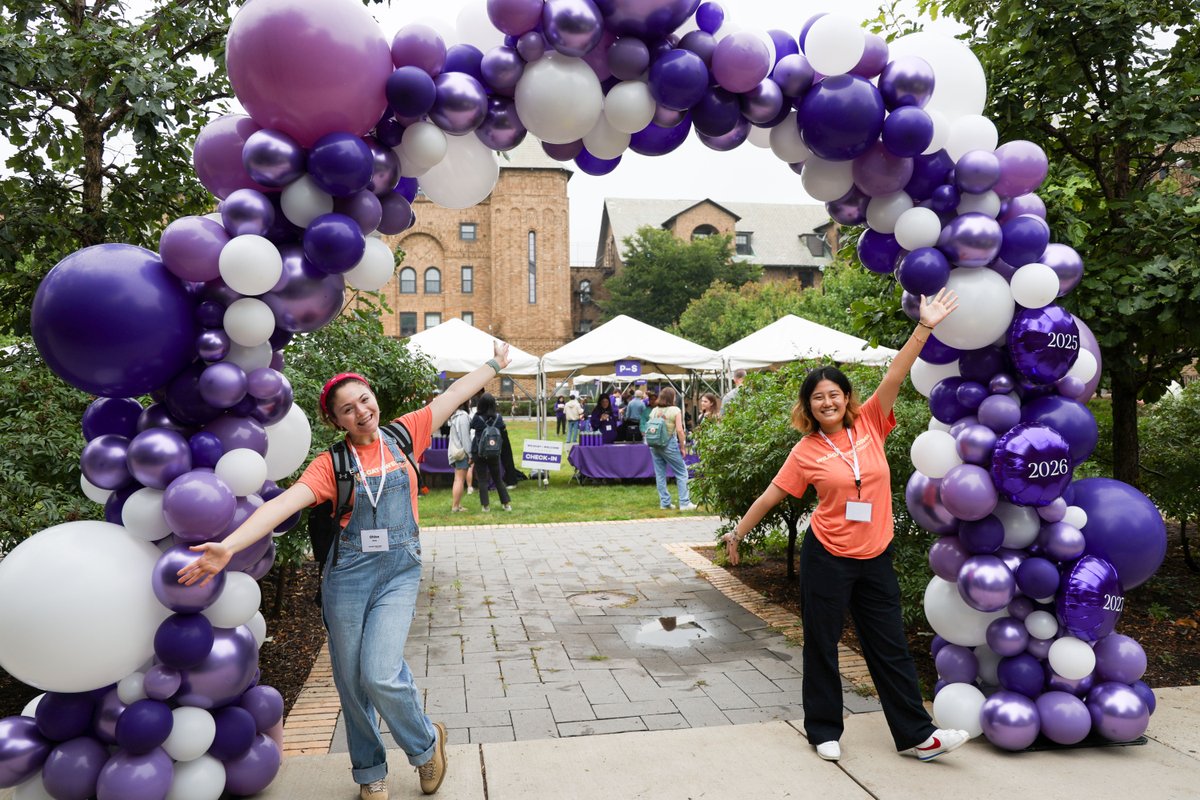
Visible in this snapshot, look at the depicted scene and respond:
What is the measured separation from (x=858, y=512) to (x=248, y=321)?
103 inches

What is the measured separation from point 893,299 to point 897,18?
2310 millimetres

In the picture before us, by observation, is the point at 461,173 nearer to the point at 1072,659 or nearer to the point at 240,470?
the point at 240,470

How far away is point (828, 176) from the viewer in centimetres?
385

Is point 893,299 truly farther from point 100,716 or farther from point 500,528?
point 500,528

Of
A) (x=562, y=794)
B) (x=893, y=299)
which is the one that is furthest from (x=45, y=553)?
(x=893, y=299)

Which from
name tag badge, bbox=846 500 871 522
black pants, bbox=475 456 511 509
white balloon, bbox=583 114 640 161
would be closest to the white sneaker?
name tag badge, bbox=846 500 871 522

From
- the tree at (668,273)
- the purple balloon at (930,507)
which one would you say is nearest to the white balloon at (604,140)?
the purple balloon at (930,507)

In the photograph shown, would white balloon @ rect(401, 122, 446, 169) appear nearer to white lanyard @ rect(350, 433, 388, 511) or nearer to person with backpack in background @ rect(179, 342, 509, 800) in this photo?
person with backpack in background @ rect(179, 342, 509, 800)

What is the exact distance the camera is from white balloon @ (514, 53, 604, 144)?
3.32 meters

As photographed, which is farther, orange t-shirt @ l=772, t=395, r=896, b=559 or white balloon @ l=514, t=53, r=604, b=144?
orange t-shirt @ l=772, t=395, r=896, b=559

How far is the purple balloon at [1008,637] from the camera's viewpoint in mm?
3682

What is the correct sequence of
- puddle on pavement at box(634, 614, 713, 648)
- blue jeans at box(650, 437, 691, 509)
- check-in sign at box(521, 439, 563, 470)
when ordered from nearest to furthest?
Result: puddle on pavement at box(634, 614, 713, 648) < blue jeans at box(650, 437, 691, 509) < check-in sign at box(521, 439, 563, 470)

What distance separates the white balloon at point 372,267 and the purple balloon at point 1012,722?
10.7 feet

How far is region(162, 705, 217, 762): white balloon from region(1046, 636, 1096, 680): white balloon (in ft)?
11.6
